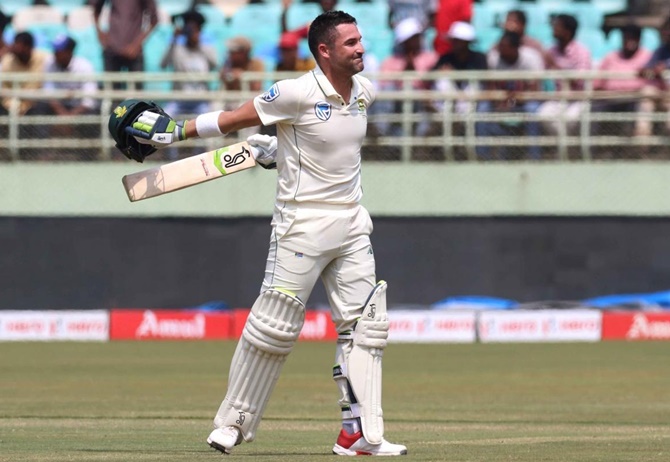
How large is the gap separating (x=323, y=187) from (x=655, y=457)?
5.68ft

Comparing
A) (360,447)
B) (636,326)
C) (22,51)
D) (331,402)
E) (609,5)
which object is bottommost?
(636,326)

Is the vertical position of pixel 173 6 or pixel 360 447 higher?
pixel 173 6

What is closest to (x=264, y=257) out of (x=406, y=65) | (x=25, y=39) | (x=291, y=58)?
(x=291, y=58)

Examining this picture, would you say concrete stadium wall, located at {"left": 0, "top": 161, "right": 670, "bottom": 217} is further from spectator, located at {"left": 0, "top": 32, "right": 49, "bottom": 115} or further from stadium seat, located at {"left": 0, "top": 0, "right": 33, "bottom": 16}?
stadium seat, located at {"left": 0, "top": 0, "right": 33, "bottom": 16}

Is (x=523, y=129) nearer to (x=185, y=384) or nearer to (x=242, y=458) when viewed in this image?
(x=185, y=384)

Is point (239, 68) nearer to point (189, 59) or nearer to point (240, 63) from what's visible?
point (240, 63)

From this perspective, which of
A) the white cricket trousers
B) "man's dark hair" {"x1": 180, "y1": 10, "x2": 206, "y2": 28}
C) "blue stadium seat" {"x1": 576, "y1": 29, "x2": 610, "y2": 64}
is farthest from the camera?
"blue stadium seat" {"x1": 576, "y1": 29, "x2": 610, "y2": 64}

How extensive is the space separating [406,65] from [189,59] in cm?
243

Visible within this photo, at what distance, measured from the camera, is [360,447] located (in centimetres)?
625

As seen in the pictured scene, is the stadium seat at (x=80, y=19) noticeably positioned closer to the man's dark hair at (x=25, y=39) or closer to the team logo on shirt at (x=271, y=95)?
the man's dark hair at (x=25, y=39)

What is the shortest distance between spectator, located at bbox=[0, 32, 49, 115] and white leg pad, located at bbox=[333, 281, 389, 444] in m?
10.8

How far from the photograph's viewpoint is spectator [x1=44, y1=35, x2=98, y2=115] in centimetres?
1644

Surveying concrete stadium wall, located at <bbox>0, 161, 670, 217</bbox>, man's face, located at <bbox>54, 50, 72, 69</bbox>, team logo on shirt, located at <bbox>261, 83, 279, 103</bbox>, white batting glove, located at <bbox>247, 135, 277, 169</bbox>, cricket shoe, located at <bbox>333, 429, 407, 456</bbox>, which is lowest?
concrete stadium wall, located at <bbox>0, 161, 670, 217</bbox>

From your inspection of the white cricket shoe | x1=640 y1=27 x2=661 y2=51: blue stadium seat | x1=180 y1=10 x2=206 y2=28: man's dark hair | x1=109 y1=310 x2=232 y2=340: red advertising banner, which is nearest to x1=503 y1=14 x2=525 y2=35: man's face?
x1=640 y1=27 x2=661 y2=51: blue stadium seat
